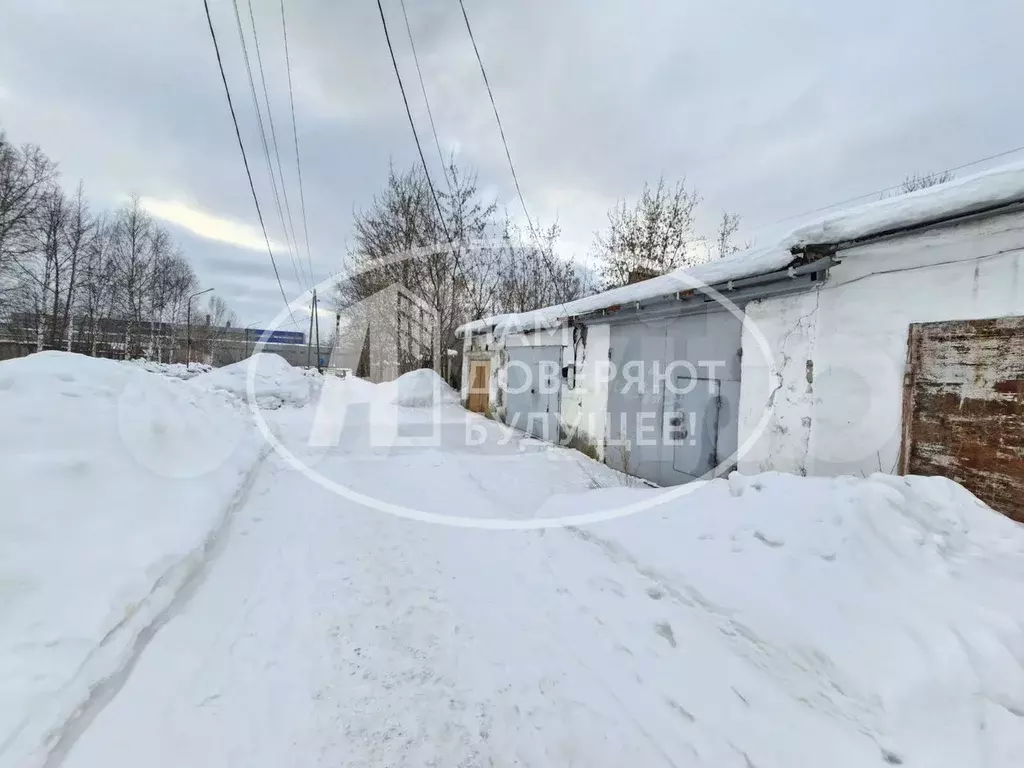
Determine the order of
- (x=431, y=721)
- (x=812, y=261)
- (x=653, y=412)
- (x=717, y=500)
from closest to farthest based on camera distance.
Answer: (x=431, y=721) → (x=717, y=500) → (x=812, y=261) → (x=653, y=412)

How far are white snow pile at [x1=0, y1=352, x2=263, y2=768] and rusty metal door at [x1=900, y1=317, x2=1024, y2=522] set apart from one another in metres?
5.64

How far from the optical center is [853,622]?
2.38m

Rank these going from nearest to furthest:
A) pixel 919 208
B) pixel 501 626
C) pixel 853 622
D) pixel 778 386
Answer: pixel 853 622
pixel 501 626
pixel 919 208
pixel 778 386

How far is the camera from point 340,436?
375 inches

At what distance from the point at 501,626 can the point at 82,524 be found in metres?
2.81

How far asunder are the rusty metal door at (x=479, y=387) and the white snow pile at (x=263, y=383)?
5674 millimetres

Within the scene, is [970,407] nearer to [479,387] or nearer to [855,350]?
[855,350]

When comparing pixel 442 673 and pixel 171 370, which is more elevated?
pixel 171 370

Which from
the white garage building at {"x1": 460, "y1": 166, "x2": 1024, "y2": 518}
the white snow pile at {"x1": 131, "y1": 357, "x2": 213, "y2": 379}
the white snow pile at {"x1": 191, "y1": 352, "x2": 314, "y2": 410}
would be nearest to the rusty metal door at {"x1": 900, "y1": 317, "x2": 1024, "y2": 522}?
the white garage building at {"x1": 460, "y1": 166, "x2": 1024, "y2": 518}

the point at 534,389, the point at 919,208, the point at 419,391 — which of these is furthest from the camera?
the point at 419,391

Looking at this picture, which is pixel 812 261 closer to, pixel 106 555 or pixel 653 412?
pixel 653 412

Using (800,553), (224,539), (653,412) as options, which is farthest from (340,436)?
(800,553)

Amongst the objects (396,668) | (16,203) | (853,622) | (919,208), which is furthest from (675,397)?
(16,203)

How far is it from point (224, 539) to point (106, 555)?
1405 millimetres
